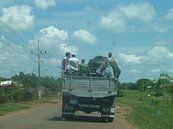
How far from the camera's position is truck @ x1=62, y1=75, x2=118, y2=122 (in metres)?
27.2

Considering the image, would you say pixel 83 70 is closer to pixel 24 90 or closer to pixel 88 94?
pixel 88 94

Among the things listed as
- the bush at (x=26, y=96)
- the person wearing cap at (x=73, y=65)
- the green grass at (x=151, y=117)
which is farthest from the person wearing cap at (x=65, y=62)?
the bush at (x=26, y=96)

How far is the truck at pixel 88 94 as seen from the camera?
27188mm

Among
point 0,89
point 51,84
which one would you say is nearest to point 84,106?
point 0,89

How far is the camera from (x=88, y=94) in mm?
27438

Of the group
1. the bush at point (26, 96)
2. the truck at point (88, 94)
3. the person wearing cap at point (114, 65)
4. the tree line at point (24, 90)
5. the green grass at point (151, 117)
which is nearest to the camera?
the green grass at point (151, 117)

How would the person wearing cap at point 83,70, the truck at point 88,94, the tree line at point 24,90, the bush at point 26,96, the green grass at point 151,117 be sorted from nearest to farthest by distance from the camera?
Result: the green grass at point 151,117, the truck at point 88,94, the person wearing cap at point 83,70, the tree line at point 24,90, the bush at point 26,96

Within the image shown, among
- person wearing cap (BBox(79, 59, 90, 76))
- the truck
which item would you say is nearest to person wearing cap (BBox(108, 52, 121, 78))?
the truck

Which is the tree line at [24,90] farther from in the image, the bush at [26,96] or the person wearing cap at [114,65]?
the person wearing cap at [114,65]

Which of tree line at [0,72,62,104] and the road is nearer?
the road

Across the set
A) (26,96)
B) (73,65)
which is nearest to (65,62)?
(73,65)

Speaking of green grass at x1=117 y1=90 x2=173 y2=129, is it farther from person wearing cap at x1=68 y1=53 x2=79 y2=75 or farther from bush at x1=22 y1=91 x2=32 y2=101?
bush at x1=22 y1=91 x2=32 y2=101

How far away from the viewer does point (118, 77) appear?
2858 cm

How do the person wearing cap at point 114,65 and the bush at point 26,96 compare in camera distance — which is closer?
the person wearing cap at point 114,65
